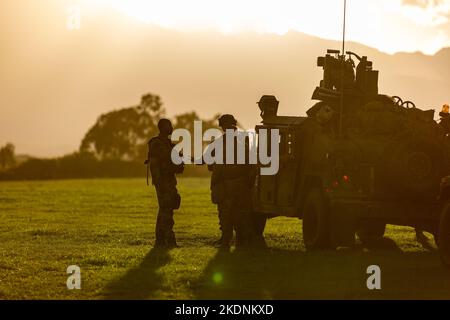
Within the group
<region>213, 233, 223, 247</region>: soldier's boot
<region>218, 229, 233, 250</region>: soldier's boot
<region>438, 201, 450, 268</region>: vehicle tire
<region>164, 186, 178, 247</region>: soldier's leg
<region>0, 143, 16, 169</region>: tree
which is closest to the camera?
<region>438, 201, 450, 268</region>: vehicle tire

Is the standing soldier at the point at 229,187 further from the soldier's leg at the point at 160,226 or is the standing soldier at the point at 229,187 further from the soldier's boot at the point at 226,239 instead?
the soldier's leg at the point at 160,226

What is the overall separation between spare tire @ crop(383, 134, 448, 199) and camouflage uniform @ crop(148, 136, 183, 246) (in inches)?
144

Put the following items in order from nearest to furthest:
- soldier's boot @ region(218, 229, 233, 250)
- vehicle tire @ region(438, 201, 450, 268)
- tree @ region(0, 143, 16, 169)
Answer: vehicle tire @ region(438, 201, 450, 268) → soldier's boot @ region(218, 229, 233, 250) → tree @ region(0, 143, 16, 169)

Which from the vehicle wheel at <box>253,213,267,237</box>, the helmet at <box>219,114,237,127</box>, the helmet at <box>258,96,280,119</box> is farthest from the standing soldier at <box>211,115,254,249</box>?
the vehicle wheel at <box>253,213,267,237</box>

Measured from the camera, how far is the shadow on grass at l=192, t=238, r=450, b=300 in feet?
43.6

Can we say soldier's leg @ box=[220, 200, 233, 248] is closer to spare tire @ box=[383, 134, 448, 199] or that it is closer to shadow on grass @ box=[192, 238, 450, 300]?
shadow on grass @ box=[192, 238, 450, 300]

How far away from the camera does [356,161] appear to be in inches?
698

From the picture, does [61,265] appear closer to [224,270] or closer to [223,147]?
[224,270]

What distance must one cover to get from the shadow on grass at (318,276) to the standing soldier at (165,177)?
5.06 feet

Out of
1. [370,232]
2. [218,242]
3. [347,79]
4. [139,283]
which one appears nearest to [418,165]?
[347,79]

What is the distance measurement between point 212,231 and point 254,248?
4790 millimetres

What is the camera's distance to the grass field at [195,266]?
526 inches
